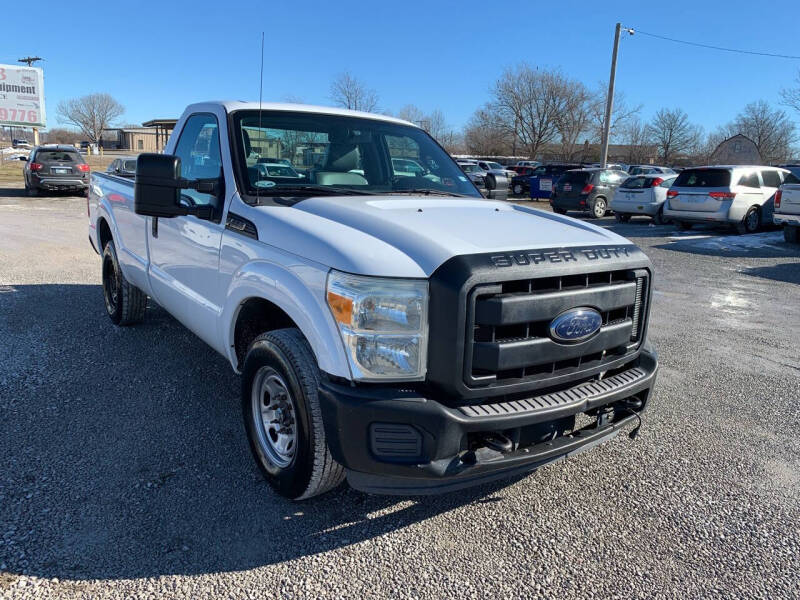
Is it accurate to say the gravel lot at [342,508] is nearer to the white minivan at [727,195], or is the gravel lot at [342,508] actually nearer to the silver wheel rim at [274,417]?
the silver wheel rim at [274,417]

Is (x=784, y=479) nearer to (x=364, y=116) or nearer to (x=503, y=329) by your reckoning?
(x=503, y=329)

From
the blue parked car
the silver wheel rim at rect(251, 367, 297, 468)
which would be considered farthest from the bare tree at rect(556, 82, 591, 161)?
the silver wheel rim at rect(251, 367, 297, 468)

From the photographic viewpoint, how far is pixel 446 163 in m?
4.43

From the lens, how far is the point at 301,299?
8.95ft

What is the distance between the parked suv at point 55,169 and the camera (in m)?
19.8

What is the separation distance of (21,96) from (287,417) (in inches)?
1618

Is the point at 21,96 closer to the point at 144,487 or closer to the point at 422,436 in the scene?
the point at 144,487

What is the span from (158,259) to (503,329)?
2.94 meters

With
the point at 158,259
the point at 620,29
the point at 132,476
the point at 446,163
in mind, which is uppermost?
the point at 620,29

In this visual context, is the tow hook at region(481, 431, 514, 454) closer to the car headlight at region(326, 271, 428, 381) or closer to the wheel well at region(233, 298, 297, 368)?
the car headlight at region(326, 271, 428, 381)

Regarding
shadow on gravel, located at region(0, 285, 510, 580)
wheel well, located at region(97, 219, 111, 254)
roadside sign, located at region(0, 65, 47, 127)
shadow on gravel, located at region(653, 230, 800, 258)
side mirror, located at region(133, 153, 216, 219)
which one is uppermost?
roadside sign, located at region(0, 65, 47, 127)

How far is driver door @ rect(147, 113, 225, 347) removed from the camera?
3.62 metres

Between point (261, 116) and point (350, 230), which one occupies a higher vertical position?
point (261, 116)

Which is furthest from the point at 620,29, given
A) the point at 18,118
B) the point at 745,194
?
the point at 18,118
